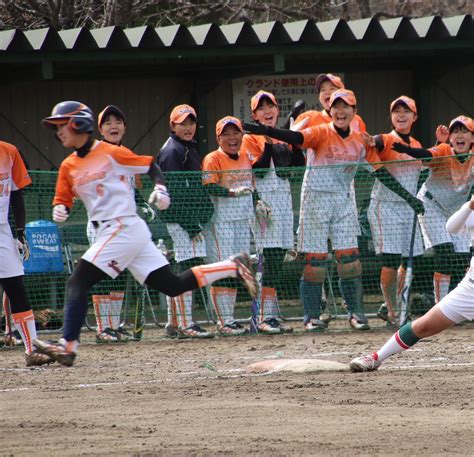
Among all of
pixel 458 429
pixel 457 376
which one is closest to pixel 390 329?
pixel 457 376

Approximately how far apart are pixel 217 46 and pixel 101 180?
5892 millimetres

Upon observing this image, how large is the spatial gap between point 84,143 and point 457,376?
129 inches

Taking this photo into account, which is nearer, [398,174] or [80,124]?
[80,124]

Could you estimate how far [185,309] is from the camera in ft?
37.6

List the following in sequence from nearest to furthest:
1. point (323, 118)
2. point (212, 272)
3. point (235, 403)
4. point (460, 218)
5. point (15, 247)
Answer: point (235, 403)
point (460, 218)
point (212, 272)
point (15, 247)
point (323, 118)

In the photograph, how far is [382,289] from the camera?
11844mm

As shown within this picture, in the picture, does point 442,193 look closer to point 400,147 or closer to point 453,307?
point 400,147

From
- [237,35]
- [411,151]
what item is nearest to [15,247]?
[411,151]

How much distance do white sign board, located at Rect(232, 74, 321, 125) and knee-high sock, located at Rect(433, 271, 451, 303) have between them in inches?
179

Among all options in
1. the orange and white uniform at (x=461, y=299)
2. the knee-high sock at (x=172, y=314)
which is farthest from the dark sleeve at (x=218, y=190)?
the orange and white uniform at (x=461, y=299)

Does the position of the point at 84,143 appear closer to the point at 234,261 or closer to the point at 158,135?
the point at 234,261

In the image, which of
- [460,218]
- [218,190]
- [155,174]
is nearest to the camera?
[460,218]

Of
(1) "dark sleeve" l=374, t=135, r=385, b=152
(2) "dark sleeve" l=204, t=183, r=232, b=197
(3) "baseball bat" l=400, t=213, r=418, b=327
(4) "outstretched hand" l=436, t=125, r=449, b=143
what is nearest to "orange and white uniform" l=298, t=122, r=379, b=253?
(1) "dark sleeve" l=374, t=135, r=385, b=152

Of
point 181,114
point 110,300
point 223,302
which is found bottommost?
point 223,302
